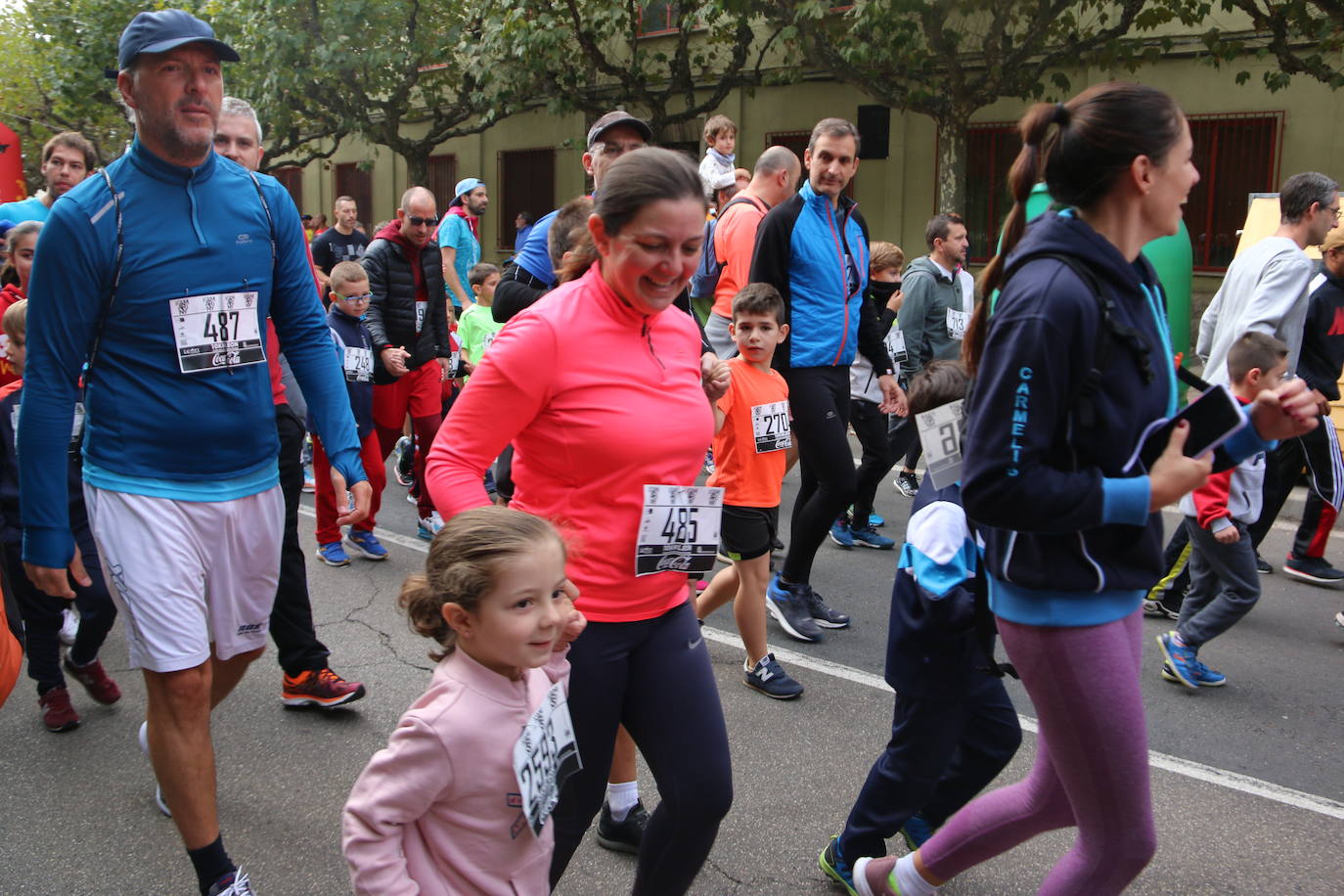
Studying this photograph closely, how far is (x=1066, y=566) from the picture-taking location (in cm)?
215

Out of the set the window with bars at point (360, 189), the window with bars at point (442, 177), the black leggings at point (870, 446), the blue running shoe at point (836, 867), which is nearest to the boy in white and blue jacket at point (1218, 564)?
the black leggings at point (870, 446)

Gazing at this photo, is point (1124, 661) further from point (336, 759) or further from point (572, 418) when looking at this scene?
point (336, 759)

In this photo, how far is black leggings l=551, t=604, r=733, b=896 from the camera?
248cm

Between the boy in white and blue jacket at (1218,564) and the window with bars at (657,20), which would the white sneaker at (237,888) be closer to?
the boy in white and blue jacket at (1218,564)

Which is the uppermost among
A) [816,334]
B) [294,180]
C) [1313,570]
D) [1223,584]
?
[294,180]

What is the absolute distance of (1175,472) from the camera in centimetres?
207

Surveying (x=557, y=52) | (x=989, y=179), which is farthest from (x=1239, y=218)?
(x=557, y=52)

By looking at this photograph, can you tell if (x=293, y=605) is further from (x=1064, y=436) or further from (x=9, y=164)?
(x=9, y=164)

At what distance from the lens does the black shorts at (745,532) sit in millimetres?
4527

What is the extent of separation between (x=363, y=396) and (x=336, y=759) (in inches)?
118

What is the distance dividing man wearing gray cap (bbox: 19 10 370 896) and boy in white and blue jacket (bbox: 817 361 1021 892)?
1.67m

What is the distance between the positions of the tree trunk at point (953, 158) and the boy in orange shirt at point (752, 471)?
974 centimetres

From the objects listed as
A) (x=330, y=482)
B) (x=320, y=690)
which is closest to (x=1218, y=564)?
(x=320, y=690)

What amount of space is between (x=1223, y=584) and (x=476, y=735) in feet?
12.7
